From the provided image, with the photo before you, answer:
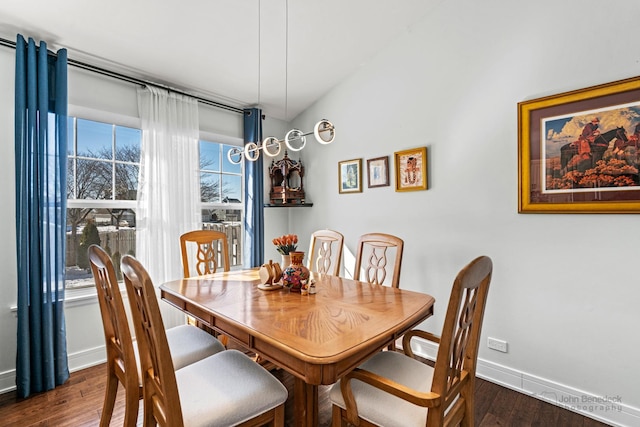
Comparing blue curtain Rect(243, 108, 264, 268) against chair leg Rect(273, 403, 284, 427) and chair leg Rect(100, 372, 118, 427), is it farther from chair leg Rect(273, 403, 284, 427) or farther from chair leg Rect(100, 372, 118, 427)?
chair leg Rect(273, 403, 284, 427)

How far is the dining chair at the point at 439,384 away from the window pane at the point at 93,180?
8.32 ft

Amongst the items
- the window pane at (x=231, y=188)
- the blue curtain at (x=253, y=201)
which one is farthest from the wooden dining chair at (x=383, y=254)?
the window pane at (x=231, y=188)

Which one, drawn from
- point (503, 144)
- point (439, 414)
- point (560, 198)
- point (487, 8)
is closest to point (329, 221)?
point (503, 144)

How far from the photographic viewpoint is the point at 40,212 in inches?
84.5

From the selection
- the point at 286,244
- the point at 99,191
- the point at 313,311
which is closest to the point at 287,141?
the point at 286,244

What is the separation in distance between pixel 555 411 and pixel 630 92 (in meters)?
1.99

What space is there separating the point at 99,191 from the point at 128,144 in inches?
19.6

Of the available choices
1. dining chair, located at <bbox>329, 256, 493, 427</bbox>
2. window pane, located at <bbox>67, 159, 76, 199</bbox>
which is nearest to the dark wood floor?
dining chair, located at <bbox>329, 256, 493, 427</bbox>

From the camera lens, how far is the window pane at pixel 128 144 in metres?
2.78

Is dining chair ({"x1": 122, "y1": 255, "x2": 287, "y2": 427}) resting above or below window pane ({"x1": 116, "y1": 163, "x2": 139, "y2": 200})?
below

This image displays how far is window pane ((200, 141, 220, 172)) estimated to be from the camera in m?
3.36

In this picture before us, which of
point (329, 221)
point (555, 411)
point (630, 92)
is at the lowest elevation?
point (555, 411)

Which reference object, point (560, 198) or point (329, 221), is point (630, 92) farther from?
point (329, 221)

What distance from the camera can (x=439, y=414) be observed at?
1078 millimetres
